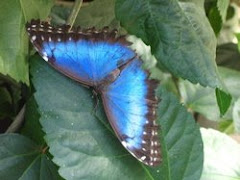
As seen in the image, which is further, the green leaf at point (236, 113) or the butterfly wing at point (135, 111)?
the green leaf at point (236, 113)

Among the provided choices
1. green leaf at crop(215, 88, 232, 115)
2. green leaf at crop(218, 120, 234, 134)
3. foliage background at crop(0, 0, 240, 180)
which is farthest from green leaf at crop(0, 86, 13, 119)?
green leaf at crop(218, 120, 234, 134)

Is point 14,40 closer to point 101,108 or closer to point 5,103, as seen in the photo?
point 101,108

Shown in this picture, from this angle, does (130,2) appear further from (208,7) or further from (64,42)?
(208,7)

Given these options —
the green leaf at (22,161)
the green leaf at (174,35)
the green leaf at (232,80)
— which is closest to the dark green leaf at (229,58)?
the green leaf at (232,80)

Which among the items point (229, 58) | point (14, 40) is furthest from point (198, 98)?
point (14, 40)

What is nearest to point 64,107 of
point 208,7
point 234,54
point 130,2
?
point 130,2

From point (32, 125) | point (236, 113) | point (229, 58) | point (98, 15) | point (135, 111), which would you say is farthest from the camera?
point (229, 58)

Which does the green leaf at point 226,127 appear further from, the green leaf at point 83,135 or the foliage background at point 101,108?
the green leaf at point 83,135
